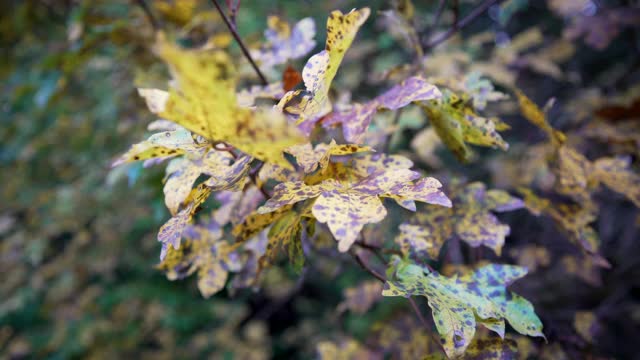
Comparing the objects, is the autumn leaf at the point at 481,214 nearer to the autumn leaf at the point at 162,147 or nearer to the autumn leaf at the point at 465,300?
the autumn leaf at the point at 465,300

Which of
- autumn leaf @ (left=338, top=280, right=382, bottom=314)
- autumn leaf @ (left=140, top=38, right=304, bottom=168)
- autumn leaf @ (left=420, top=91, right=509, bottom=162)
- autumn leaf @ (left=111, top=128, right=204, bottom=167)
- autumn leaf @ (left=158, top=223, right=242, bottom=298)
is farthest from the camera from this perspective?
autumn leaf @ (left=338, top=280, right=382, bottom=314)

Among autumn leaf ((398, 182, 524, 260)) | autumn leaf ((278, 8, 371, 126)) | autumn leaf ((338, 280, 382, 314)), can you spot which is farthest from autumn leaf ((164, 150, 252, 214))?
autumn leaf ((338, 280, 382, 314))

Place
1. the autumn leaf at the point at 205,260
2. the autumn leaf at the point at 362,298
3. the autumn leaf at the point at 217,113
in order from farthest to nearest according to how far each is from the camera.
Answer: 1. the autumn leaf at the point at 362,298
2. the autumn leaf at the point at 205,260
3. the autumn leaf at the point at 217,113

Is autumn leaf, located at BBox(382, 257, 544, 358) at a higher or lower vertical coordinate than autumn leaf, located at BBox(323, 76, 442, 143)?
lower

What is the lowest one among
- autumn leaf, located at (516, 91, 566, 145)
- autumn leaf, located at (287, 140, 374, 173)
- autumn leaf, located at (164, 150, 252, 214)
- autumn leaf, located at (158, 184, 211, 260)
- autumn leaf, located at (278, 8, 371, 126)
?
autumn leaf, located at (516, 91, 566, 145)

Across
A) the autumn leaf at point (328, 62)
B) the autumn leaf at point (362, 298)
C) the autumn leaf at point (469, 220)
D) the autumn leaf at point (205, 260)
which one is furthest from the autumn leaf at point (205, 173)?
the autumn leaf at point (362, 298)

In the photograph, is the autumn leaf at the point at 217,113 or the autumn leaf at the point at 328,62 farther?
the autumn leaf at the point at 328,62

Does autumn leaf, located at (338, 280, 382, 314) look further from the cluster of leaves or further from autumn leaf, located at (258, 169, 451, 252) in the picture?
autumn leaf, located at (258, 169, 451, 252)

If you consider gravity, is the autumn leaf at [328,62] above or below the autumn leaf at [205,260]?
above

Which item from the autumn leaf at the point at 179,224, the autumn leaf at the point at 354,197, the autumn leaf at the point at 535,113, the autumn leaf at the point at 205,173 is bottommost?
the autumn leaf at the point at 535,113

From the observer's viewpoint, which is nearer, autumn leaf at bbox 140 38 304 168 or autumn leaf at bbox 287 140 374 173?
autumn leaf at bbox 140 38 304 168
